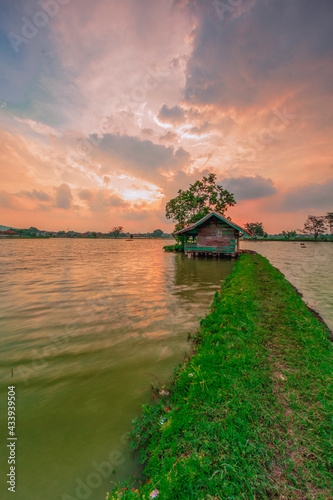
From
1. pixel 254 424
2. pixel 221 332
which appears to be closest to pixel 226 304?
pixel 221 332

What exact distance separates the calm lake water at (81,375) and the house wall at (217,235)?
54.8ft

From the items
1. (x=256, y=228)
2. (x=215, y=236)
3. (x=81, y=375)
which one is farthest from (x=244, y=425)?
(x=256, y=228)

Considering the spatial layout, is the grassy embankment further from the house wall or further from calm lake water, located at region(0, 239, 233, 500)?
the house wall

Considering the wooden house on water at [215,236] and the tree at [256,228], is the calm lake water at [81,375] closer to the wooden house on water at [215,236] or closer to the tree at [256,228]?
the wooden house on water at [215,236]

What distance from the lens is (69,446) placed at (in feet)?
7.50

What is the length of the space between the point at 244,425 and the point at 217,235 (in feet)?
75.4

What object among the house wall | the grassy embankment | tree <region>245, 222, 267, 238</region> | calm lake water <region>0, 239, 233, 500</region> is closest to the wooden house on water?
the house wall

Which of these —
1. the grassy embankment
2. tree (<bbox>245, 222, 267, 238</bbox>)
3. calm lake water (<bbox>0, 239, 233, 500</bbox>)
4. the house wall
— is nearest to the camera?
the grassy embankment

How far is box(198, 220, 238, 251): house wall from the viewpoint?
23.9 m

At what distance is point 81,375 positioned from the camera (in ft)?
11.7

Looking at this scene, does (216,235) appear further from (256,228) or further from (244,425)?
(256,228)

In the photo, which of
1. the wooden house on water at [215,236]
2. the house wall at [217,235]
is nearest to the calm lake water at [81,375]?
the wooden house on water at [215,236]

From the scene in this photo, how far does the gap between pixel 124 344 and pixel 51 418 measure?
205 centimetres

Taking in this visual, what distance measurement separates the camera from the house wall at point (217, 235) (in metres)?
23.9
